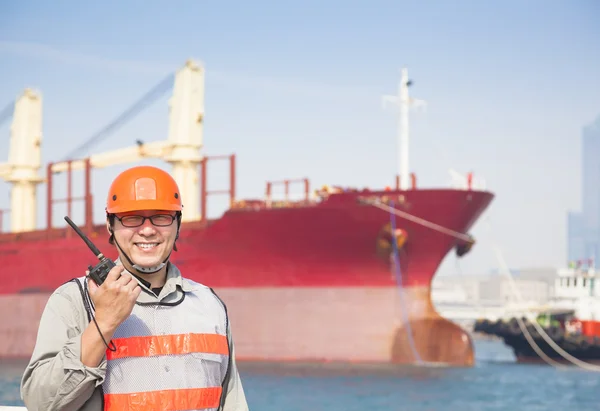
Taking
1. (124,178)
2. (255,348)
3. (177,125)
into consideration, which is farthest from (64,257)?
(124,178)

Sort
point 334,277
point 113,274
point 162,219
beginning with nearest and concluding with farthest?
point 113,274 < point 162,219 < point 334,277

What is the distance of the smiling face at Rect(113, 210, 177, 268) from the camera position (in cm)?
205

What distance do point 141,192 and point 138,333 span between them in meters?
0.29

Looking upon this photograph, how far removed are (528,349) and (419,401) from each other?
37.4 ft

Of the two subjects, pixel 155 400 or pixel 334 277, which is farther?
pixel 334 277

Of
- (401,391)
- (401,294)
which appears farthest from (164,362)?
(401,294)

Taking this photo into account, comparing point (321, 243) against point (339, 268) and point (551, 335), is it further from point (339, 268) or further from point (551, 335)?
point (551, 335)

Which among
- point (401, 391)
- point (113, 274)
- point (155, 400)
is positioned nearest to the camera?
point (113, 274)

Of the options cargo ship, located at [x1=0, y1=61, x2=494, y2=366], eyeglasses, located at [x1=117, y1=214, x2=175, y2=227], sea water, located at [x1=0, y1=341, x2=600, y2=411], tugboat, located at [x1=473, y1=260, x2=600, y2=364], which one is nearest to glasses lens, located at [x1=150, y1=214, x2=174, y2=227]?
eyeglasses, located at [x1=117, y1=214, x2=175, y2=227]

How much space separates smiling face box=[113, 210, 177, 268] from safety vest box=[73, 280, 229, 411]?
101 mm

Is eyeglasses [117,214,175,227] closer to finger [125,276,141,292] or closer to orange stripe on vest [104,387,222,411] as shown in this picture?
finger [125,276,141,292]

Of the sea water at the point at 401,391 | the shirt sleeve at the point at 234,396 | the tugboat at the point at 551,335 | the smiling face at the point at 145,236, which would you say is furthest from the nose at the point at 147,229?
the tugboat at the point at 551,335

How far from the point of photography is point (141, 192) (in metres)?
2.05

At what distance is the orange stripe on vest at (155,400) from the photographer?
1977 mm
